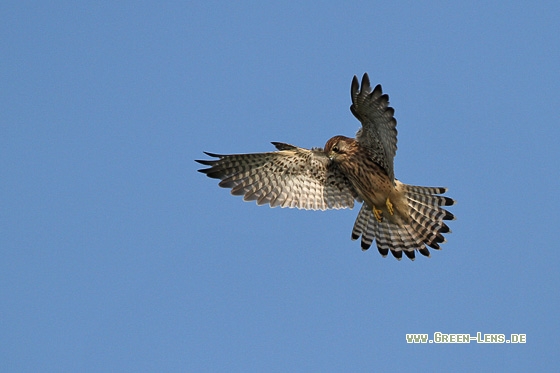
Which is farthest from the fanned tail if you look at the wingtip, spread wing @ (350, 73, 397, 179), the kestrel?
the wingtip

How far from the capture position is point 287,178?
10.3 meters

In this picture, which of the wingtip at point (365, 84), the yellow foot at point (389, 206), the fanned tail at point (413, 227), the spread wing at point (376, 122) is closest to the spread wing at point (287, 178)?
the fanned tail at point (413, 227)

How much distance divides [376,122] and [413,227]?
6.12 ft

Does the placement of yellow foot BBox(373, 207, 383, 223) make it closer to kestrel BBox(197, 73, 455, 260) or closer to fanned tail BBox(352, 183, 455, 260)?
kestrel BBox(197, 73, 455, 260)

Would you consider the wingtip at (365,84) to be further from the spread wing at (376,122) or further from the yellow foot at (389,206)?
the yellow foot at (389,206)

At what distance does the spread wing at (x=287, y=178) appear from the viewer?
395 inches

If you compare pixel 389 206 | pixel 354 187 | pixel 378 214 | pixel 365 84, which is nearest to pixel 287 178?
pixel 354 187

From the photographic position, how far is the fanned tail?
978cm

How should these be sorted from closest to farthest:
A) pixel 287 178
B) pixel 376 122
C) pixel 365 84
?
pixel 365 84 < pixel 376 122 < pixel 287 178

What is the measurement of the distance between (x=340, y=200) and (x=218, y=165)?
5.72ft

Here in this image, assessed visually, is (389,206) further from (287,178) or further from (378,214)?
(287,178)

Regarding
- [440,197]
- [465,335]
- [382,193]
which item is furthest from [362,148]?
[465,335]

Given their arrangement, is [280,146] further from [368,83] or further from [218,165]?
[368,83]

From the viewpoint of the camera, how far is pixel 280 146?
9.95m
